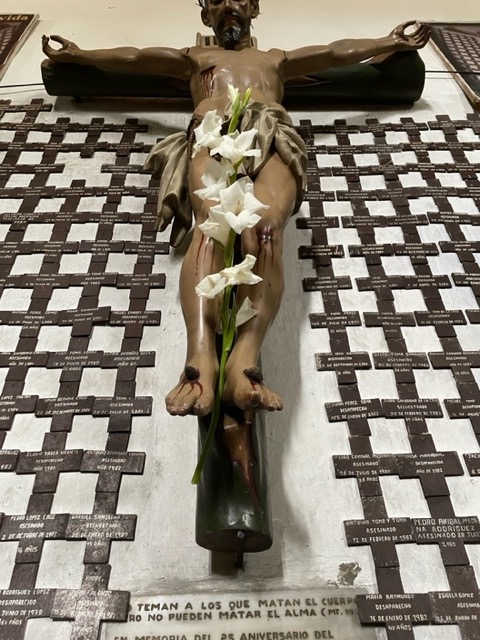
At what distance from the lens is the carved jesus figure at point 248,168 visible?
3.70 ft

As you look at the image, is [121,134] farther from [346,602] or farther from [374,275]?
[346,602]

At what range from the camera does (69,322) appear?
1727 millimetres

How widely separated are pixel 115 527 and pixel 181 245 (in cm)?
96

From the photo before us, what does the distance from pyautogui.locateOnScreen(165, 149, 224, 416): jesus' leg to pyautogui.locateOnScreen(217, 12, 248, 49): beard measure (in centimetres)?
81

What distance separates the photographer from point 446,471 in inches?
55.2

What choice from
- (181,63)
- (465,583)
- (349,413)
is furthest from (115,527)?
(181,63)

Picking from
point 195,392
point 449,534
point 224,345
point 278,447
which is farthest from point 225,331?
point 449,534

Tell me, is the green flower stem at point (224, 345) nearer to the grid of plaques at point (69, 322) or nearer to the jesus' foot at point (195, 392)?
the jesus' foot at point (195, 392)

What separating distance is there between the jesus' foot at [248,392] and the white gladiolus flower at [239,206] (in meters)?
0.28

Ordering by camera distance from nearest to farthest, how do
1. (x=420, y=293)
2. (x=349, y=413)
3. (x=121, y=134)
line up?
(x=349, y=413)
(x=420, y=293)
(x=121, y=134)

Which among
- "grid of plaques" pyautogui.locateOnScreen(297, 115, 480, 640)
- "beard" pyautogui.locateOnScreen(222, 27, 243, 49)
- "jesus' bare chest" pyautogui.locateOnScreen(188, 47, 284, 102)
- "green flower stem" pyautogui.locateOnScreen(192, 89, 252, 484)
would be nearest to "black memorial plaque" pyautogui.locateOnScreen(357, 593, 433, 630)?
"grid of plaques" pyautogui.locateOnScreen(297, 115, 480, 640)

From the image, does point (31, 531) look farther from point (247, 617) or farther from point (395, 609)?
point (395, 609)

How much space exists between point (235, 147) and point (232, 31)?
1.33m

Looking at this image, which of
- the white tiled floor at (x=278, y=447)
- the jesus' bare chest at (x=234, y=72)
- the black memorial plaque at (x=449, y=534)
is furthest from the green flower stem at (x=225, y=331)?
the jesus' bare chest at (x=234, y=72)
